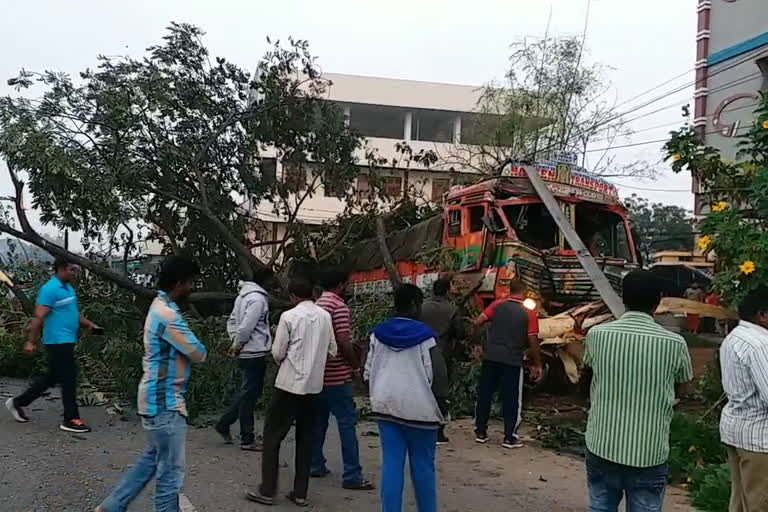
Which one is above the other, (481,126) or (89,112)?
(481,126)

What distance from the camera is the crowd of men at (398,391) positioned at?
341cm

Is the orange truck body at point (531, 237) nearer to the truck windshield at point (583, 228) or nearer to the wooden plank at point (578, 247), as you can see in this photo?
the truck windshield at point (583, 228)

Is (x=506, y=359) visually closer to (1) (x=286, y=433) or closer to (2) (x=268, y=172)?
(1) (x=286, y=433)

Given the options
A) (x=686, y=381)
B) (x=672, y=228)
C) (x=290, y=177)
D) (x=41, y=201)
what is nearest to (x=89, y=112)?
(x=41, y=201)

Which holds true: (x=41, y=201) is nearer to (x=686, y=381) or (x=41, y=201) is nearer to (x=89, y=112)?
(x=89, y=112)

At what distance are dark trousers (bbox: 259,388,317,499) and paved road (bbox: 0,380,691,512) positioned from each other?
18 centimetres

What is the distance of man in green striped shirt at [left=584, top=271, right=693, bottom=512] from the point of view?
3.38m

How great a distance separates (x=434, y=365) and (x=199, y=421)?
459cm

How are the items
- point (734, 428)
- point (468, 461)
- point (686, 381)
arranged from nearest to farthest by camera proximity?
point (686, 381)
point (734, 428)
point (468, 461)

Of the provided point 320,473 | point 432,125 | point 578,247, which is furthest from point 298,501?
point 432,125

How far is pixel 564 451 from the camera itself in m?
7.37

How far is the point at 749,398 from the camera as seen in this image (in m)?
3.70

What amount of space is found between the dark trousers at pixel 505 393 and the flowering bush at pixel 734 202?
2195 mm

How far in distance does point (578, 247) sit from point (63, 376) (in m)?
6.14
